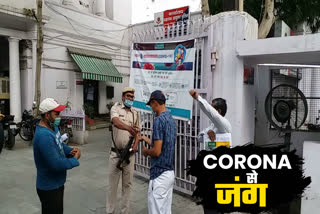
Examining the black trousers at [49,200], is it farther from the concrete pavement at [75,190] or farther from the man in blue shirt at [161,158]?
the concrete pavement at [75,190]

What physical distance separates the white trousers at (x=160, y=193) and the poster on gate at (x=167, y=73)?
1653 mm

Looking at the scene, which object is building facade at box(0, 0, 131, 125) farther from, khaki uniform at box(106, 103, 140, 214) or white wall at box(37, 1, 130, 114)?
khaki uniform at box(106, 103, 140, 214)

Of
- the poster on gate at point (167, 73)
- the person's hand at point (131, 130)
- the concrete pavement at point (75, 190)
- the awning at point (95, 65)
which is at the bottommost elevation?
the concrete pavement at point (75, 190)

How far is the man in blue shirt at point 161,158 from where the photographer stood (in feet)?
8.02

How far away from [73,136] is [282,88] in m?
6.84

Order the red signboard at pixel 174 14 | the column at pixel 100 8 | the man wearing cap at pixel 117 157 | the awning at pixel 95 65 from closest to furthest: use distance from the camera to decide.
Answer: the man wearing cap at pixel 117 157 < the red signboard at pixel 174 14 < the awning at pixel 95 65 < the column at pixel 100 8

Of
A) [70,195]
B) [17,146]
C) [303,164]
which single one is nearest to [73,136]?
[17,146]

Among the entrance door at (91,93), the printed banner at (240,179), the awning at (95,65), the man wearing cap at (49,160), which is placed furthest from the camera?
the entrance door at (91,93)

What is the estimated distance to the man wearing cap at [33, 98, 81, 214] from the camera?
7.34 ft

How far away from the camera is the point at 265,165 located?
3.06 metres

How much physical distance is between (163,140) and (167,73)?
2053 mm

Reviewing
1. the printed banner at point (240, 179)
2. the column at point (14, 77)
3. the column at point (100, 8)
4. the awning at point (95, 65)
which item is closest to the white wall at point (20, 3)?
the column at point (14, 77)

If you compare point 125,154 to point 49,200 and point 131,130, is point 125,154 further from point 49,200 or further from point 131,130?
point 49,200

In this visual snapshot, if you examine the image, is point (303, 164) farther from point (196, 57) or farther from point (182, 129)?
point (196, 57)
